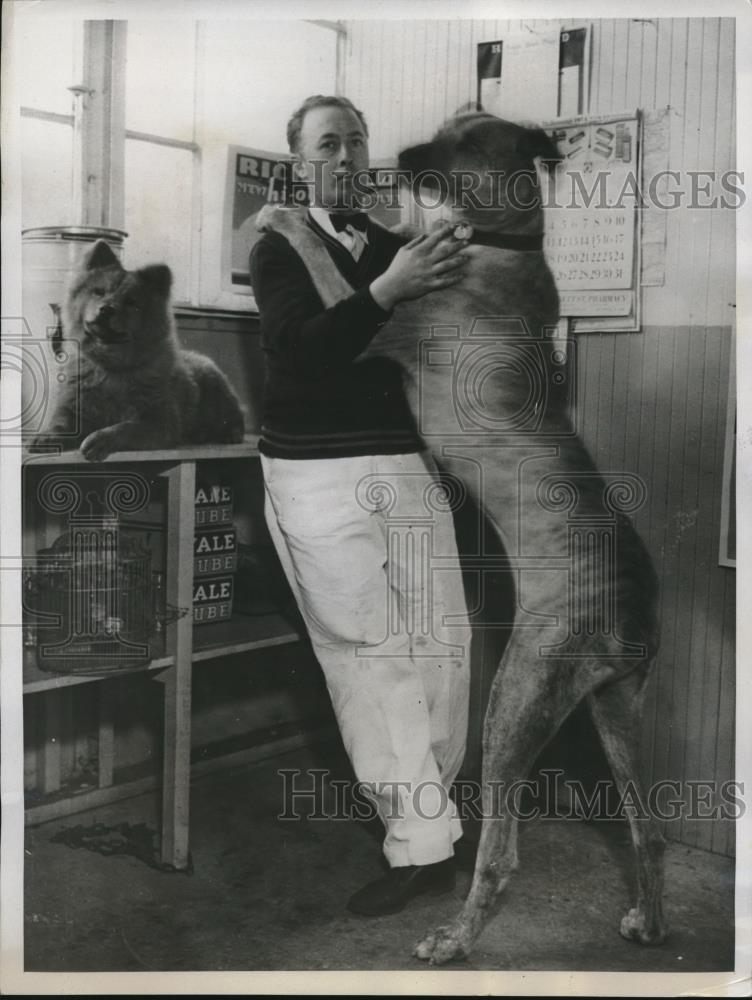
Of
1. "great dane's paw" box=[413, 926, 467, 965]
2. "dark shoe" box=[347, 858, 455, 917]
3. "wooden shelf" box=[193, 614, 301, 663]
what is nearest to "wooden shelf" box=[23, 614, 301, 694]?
"wooden shelf" box=[193, 614, 301, 663]

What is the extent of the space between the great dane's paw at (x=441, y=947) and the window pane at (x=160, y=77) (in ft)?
4.90

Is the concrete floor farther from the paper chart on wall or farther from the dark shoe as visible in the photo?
the paper chart on wall

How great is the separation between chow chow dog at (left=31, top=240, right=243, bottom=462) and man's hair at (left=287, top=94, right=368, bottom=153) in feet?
1.08

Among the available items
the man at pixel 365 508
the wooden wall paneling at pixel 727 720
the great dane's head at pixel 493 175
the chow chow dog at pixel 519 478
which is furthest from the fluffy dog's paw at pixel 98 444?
the wooden wall paneling at pixel 727 720

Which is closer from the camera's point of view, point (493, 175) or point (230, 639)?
point (493, 175)

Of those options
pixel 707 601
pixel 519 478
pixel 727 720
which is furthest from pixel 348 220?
pixel 727 720

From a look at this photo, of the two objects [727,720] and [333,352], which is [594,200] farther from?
[727,720]

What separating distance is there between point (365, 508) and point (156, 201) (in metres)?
0.67

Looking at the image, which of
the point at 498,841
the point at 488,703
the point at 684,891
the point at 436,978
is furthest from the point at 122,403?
the point at 684,891

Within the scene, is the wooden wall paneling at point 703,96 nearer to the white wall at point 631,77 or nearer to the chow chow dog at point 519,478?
the white wall at point 631,77

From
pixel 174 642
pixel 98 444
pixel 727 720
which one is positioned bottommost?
pixel 727 720

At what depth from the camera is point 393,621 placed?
2041 mm

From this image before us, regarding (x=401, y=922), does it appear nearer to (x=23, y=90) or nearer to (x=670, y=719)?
(x=670, y=719)

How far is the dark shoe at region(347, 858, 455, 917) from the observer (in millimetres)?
2043
